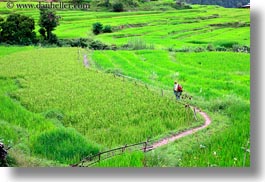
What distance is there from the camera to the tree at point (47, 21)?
271 inches

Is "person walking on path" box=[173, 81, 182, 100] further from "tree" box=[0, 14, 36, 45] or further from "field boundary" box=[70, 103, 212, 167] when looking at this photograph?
"tree" box=[0, 14, 36, 45]

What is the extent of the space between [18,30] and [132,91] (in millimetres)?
1820

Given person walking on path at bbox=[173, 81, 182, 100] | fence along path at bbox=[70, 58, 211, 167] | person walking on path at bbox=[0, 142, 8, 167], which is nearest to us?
person walking on path at bbox=[0, 142, 8, 167]

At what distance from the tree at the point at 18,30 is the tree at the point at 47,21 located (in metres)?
0.13

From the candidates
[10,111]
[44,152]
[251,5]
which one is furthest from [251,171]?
[10,111]

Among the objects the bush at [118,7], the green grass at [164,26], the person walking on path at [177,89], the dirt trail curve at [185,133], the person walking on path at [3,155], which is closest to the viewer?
the person walking on path at [3,155]

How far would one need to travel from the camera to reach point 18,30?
Result: 6895 mm

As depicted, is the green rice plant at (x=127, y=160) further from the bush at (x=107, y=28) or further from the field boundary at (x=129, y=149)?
the bush at (x=107, y=28)

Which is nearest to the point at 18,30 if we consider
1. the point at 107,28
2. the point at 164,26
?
the point at 107,28

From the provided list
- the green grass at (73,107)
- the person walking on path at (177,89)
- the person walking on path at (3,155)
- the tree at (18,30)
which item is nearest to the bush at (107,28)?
the green grass at (73,107)

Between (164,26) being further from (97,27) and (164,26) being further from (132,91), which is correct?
(132,91)

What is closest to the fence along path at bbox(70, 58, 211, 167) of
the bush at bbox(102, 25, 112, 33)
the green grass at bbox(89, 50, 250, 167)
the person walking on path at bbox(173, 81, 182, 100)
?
the green grass at bbox(89, 50, 250, 167)

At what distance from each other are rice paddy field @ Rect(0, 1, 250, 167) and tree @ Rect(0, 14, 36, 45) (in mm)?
92

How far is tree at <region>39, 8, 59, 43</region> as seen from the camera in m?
6.89
